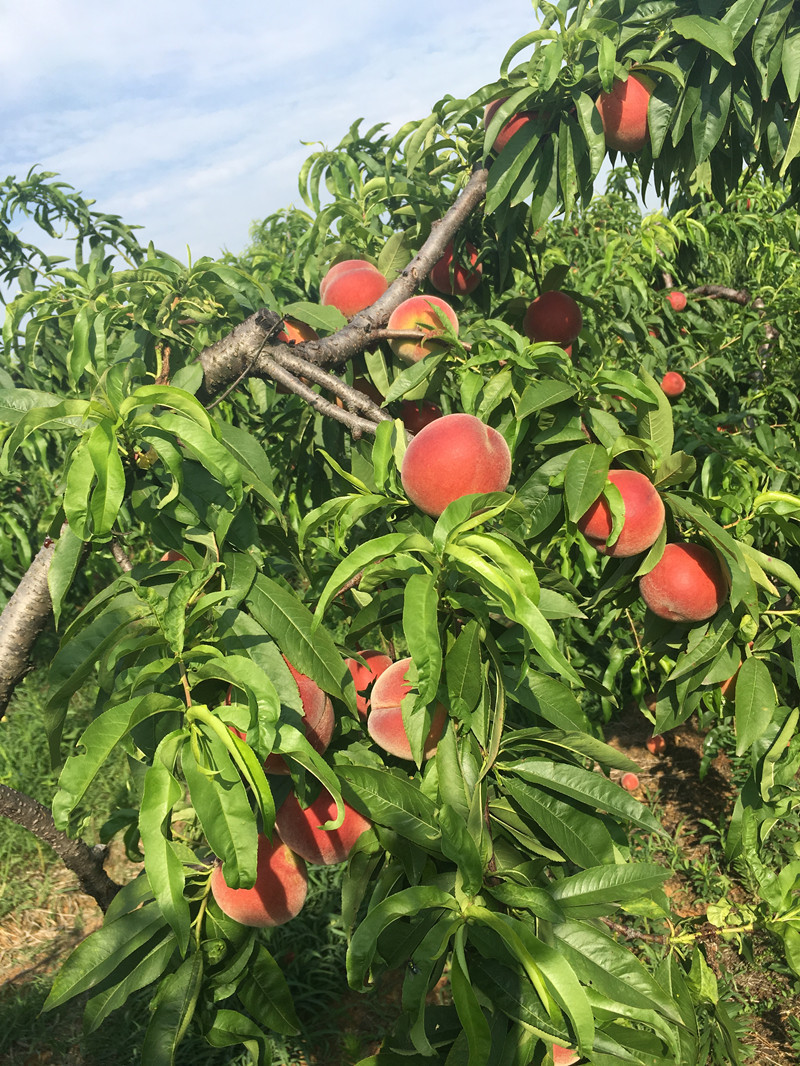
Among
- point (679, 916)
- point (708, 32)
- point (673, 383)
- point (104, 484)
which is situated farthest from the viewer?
point (673, 383)

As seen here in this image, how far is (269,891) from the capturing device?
94 cm

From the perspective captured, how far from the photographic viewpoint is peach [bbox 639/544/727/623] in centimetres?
100

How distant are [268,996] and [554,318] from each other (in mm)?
1191

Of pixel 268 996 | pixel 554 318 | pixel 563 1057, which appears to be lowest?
pixel 563 1057

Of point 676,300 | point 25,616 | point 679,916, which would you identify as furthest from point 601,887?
point 676,300

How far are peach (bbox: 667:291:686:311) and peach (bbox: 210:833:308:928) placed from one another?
7.85 ft

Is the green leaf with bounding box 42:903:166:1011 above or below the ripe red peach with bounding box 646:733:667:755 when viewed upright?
above

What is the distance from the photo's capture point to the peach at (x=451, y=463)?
88cm

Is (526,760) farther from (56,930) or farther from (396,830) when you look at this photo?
(56,930)

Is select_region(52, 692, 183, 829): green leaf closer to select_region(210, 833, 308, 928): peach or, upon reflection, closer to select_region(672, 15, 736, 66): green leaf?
select_region(210, 833, 308, 928): peach

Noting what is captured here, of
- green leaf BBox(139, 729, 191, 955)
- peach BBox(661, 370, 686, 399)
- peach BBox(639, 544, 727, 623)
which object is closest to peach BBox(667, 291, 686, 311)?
peach BBox(661, 370, 686, 399)

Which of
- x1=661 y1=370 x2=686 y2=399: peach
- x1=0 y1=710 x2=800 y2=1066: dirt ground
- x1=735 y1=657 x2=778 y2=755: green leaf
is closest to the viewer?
x1=735 y1=657 x2=778 y2=755: green leaf

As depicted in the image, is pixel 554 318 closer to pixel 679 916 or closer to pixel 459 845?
pixel 459 845

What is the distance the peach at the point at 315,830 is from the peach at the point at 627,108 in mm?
1136
